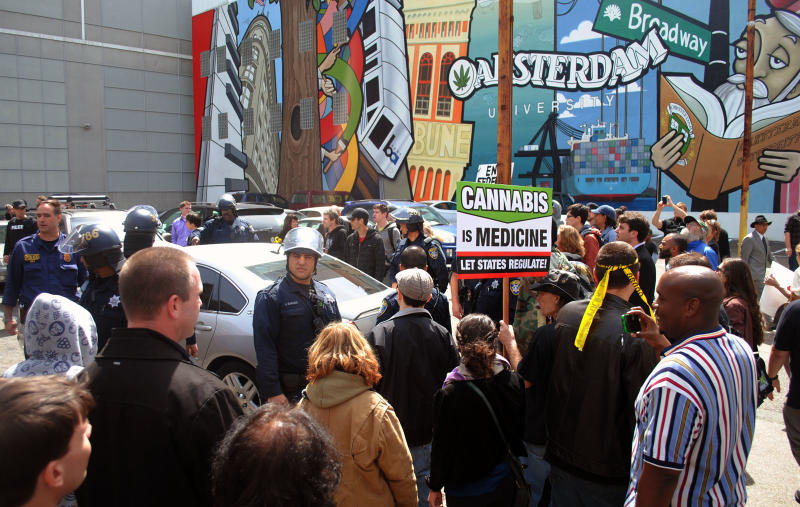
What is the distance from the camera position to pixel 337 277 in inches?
242

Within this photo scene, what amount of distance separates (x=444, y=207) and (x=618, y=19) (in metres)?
9.30

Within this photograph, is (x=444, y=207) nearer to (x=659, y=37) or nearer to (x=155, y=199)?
(x=659, y=37)

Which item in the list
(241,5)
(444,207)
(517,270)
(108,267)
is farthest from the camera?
(241,5)

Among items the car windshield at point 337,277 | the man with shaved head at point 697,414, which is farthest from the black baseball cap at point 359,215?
the man with shaved head at point 697,414

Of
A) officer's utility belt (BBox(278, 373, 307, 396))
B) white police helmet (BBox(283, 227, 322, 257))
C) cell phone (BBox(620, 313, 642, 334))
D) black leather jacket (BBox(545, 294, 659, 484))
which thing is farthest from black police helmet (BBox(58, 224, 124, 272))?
cell phone (BBox(620, 313, 642, 334))

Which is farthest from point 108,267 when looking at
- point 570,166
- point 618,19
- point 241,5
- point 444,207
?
point 241,5

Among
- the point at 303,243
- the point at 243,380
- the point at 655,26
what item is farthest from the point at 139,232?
the point at 655,26

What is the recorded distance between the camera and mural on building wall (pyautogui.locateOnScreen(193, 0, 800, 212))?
715 inches

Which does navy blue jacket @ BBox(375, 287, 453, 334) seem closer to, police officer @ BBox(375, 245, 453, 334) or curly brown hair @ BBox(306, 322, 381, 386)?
police officer @ BBox(375, 245, 453, 334)

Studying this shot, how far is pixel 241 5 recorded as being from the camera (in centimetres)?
3241

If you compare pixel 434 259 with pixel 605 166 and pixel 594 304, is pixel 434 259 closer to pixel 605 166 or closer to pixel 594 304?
pixel 594 304

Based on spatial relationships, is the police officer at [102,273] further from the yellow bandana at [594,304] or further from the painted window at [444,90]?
the painted window at [444,90]

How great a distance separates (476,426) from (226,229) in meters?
7.36

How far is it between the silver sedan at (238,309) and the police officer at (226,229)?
3.32 m
